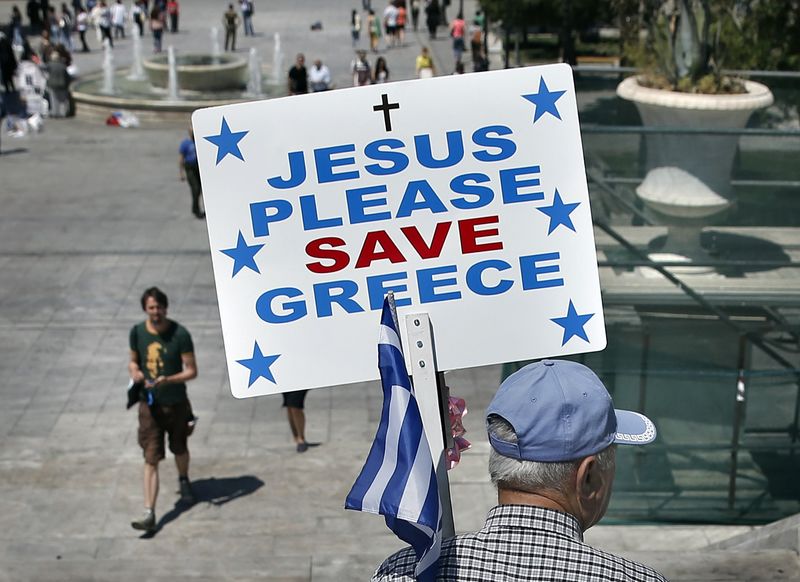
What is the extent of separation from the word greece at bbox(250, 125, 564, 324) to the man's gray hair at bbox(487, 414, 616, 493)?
739 mm

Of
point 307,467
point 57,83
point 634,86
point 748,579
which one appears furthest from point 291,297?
point 57,83

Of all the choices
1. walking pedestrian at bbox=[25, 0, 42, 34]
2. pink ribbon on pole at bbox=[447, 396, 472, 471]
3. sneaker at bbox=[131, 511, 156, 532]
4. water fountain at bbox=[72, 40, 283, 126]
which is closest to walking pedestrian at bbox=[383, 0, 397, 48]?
water fountain at bbox=[72, 40, 283, 126]

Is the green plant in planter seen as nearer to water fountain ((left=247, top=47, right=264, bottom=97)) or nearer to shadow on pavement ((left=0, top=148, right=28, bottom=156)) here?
shadow on pavement ((left=0, top=148, right=28, bottom=156))

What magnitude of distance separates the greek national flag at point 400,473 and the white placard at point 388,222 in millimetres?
457

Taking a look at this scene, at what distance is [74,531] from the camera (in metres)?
8.26

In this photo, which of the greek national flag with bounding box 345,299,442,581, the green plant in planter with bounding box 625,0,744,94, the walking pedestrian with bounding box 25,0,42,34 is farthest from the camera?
the walking pedestrian with bounding box 25,0,42,34

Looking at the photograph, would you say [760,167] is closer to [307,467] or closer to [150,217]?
[307,467]

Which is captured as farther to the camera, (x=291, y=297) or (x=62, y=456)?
(x=62, y=456)

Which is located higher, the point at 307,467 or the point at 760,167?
the point at 760,167

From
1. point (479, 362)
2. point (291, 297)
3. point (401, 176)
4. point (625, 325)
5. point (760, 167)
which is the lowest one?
point (625, 325)

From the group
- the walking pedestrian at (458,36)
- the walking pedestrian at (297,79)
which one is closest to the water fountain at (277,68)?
the walking pedestrian at (297,79)

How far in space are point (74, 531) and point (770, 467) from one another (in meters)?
4.94

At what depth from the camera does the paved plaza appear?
20.7 ft

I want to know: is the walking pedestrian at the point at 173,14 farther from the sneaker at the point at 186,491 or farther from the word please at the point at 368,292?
the word please at the point at 368,292
